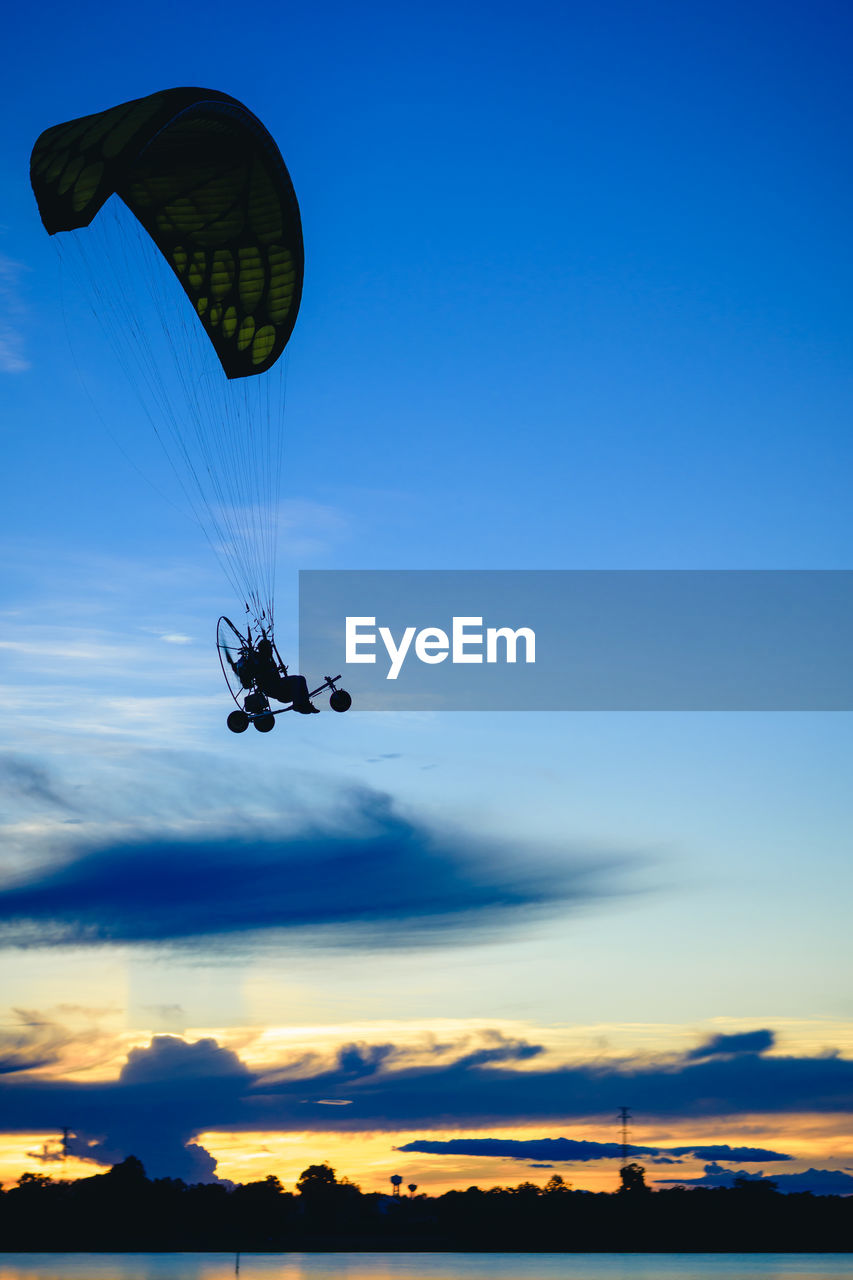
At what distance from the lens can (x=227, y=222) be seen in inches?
997

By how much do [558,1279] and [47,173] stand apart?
453 feet

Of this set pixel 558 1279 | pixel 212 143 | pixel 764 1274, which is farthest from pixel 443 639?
pixel 764 1274

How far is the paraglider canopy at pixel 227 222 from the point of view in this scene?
23797 mm

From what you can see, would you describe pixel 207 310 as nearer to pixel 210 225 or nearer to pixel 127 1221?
pixel 210 225

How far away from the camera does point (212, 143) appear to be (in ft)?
80.5

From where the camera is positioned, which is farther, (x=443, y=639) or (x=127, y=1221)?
(x=127, y=1221)

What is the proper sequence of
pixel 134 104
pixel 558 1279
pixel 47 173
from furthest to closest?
pixel 558 1279 < pixel 134 104 < pixel 47 173

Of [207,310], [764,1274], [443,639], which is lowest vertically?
[764,1274]

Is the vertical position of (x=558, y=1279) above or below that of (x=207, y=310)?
below

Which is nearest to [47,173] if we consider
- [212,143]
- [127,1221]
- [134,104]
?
[134,104]

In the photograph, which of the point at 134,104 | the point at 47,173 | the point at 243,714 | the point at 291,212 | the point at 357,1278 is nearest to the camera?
the point at 47,173

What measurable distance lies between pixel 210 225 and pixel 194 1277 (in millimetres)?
118836

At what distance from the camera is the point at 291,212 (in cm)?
2469

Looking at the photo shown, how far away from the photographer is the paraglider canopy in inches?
937
